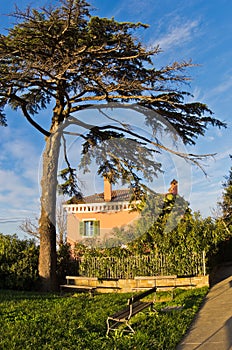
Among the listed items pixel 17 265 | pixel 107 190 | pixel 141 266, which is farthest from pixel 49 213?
pixel 107 190

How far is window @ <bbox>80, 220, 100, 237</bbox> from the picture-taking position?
46.6 feet

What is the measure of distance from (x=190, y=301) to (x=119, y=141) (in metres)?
6.78

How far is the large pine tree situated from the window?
5.10 ft

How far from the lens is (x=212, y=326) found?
7.55 metres

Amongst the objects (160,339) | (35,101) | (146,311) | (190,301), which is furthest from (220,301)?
(35,101)

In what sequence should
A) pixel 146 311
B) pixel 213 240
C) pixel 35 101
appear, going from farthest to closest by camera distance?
pixel 35 101 < pixel 213 240 < pixel 146 311

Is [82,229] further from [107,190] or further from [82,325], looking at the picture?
[82,325]

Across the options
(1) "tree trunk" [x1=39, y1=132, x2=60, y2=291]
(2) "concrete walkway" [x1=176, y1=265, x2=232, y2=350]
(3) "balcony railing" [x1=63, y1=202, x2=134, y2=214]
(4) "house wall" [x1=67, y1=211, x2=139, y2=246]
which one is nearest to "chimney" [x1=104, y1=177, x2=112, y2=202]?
(3) "balcony railing" [x1=63, y1=202, x2=134, y2=214]

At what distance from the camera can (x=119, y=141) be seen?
1516cm

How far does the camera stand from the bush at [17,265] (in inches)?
588

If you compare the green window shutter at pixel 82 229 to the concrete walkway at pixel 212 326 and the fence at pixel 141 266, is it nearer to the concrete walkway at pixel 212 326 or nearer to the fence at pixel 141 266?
the fence at pixel 141 266

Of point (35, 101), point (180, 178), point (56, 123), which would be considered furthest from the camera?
point (35, 101)

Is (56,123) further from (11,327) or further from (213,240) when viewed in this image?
(11,327)

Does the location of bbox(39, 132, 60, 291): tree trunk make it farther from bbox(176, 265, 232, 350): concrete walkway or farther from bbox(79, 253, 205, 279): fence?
bbox(176, 265, 232, 350): concrete walkway
